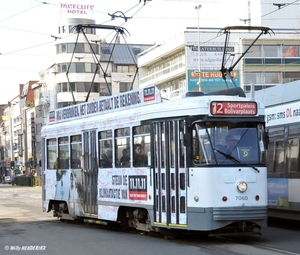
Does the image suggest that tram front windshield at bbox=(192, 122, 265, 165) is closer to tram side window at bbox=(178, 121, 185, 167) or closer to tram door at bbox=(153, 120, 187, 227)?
tram side window at bbox=(178, 121, 185, 167)

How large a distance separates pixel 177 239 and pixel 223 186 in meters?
1.85

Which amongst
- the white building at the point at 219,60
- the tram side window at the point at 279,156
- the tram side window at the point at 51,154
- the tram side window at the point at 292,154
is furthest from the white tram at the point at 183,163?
the white building at the point at 219,60

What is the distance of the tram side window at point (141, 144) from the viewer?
1381 cm

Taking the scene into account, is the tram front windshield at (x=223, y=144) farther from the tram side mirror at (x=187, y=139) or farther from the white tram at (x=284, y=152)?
the white tram at (x=284, y=152)

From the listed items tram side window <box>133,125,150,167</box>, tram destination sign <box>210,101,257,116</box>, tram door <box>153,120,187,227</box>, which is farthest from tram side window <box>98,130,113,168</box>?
tram destination sign <box>210,101,257,116</box>

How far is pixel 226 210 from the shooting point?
482 inches

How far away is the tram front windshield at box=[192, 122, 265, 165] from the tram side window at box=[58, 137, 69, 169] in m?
6.38

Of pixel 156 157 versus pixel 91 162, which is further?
pixel 91 162

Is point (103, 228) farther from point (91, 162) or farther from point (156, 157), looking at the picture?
point (156, 157)

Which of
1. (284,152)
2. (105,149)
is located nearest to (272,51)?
(284,152)

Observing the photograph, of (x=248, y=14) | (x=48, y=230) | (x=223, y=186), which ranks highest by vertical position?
(x=248, y=14)

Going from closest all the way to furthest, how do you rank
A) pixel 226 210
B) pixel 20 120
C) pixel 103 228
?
pixel 226 210 < pixel 103 228 < pixel 20 120

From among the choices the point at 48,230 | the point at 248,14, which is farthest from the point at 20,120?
the point at 48,230

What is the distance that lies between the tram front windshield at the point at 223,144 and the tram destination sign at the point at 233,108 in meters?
0.19
